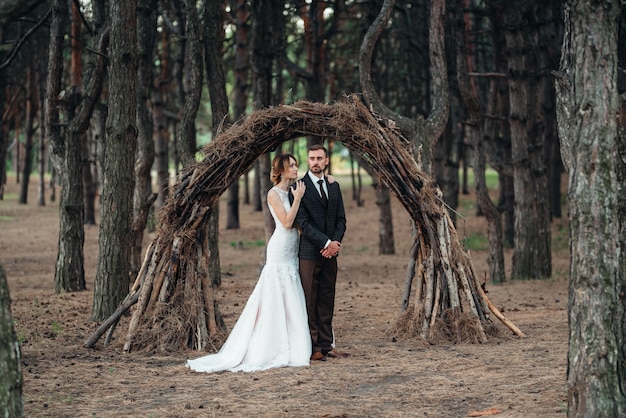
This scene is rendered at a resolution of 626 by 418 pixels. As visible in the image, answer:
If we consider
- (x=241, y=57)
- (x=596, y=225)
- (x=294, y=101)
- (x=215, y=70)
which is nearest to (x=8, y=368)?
(x=596, y=225)

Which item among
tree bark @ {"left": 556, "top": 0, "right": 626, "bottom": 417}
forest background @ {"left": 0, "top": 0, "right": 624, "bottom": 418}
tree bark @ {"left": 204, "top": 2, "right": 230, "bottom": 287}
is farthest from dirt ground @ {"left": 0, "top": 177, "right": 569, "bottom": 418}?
forest background @ {"left": 0, "top": 0, "right": 624, "bottom": 418}

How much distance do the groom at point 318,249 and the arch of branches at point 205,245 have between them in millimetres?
849

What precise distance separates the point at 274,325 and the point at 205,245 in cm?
161

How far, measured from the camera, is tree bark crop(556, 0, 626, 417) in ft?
18.2

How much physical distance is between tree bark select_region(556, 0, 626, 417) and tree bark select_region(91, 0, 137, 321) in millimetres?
6776

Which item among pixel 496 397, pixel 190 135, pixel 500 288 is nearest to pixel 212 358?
pixel 496 397

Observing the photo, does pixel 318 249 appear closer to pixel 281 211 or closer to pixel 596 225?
pixel 281 211

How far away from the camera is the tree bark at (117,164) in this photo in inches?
436

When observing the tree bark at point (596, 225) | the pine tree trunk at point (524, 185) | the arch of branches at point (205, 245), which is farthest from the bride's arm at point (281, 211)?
the pine tree trunk at point (524, 185)

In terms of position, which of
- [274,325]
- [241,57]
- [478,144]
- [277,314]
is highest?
[241,57]

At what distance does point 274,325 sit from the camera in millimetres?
8875

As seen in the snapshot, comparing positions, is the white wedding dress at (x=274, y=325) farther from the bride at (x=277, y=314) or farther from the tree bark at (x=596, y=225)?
the tree bark at (x=596, y=225)

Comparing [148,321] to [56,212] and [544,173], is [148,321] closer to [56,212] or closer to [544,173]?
[544,173]

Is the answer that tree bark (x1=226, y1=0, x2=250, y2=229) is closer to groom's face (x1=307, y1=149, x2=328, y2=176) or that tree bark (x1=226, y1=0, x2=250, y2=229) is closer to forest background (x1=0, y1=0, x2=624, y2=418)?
forest background (x1=0, y1=0, x2=624, y2=418)
